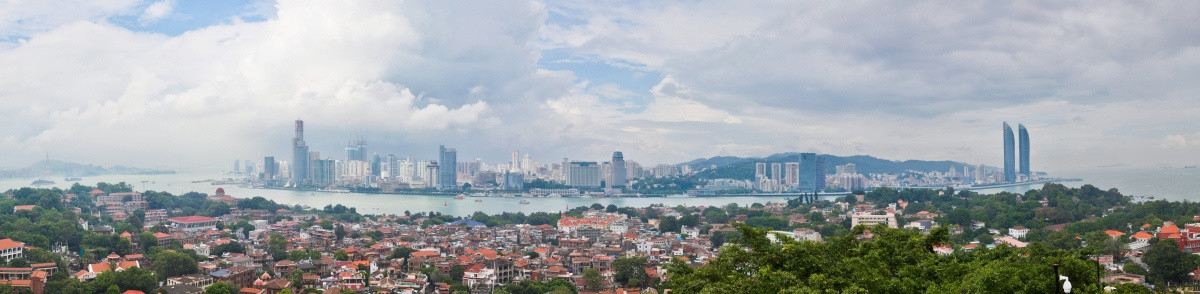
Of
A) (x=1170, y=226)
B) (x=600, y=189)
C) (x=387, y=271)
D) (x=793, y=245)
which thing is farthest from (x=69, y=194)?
(x=600, y=189)

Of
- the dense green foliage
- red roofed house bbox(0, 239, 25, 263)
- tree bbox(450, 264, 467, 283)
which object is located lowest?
tree bbox(450, 264, 467, 283)

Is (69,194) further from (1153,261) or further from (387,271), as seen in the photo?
(1153,261)

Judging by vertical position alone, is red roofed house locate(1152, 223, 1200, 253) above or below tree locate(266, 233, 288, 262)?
above

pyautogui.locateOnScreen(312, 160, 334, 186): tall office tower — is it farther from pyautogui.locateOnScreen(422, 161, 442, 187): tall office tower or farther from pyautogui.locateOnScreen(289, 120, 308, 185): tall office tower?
pyautogui.locateOnScreen(422, 161, 442, 187): tall office tower

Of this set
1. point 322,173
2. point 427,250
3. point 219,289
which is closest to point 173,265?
point 219,289

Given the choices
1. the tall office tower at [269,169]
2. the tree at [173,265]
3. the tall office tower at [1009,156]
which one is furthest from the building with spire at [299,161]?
the tall office tower at [1009,156]

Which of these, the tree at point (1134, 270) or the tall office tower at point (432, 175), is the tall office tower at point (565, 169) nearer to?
the tall office tower at point (432, 175)

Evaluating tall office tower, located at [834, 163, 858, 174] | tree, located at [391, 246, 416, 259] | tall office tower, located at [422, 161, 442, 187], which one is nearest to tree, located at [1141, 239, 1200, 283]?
tree, located at [391, 246, 416, 259]
